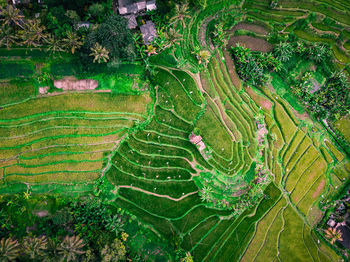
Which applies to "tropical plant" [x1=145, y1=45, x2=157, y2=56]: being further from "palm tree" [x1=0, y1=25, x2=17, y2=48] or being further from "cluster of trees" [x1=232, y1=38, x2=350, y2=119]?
"palm tree" [x1=0, y1=25, x2=17, y2=48]

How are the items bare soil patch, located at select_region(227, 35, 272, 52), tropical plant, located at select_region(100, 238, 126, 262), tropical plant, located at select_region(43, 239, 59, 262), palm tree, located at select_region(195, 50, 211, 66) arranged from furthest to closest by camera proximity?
bare soil patch, located at select_region(227, 35, 272, 52) < palm tree, located at select_region(195, 50, 211, 66) < tropical plant, located at select_region(100, 238, 126, 262) < tropical plant, located at select_region(43, 239, 59, 262)

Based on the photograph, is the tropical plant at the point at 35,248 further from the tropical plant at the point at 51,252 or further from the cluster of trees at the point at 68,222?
the cluster of trees at the point at 68,222

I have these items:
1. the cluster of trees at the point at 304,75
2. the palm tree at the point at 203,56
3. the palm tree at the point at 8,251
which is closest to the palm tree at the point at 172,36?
the palm tree at the point at 203,56

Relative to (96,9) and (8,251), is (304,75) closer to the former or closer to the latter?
(96,9)

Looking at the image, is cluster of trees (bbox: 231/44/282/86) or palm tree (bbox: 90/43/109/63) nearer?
palm tree (bbox: 90/43/109/63)

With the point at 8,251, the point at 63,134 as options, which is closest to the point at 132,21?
the point at 63,134

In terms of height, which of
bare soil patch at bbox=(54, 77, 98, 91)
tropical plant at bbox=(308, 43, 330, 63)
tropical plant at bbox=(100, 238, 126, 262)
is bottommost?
tropical plant at bbox=(100, 238, 126, 262)

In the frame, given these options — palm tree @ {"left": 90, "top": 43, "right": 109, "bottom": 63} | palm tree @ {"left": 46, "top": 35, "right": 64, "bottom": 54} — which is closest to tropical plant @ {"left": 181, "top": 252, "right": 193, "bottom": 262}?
palm tree @ {"left": 90, "top": 43, "right": 109, "bottom": 63}
